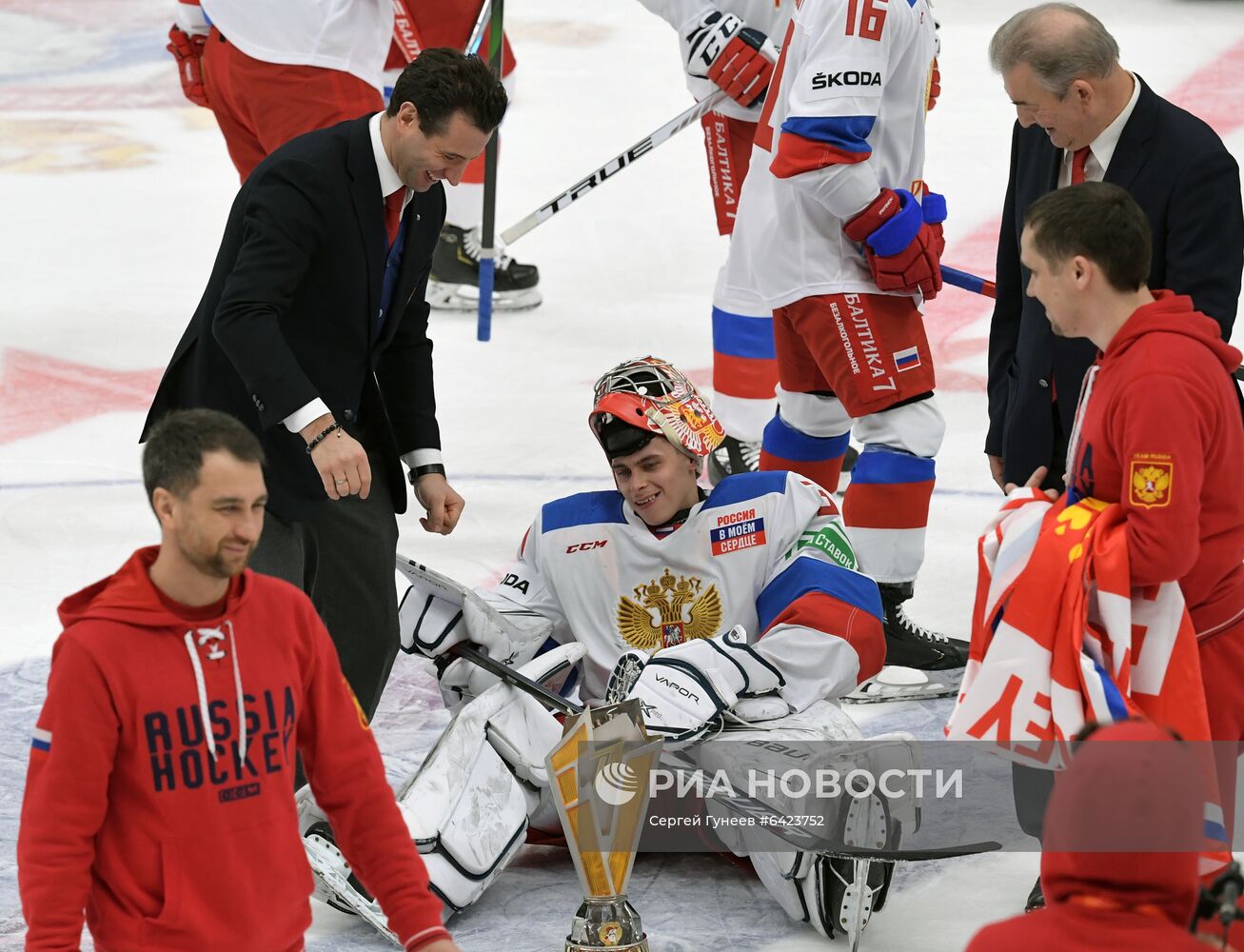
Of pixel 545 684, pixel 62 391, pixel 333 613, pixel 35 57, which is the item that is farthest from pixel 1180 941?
pixel 35 57

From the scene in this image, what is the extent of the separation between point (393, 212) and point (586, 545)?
0.62 meters

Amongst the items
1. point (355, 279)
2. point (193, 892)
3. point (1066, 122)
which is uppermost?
point (1066, 122)

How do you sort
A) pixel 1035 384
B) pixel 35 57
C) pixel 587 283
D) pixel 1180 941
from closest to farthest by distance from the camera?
pixel 1180 941 < pixel 1035 384 < pixel 587 283 < pixel 35 57

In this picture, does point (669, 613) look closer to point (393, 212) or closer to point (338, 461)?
point (338, 461)

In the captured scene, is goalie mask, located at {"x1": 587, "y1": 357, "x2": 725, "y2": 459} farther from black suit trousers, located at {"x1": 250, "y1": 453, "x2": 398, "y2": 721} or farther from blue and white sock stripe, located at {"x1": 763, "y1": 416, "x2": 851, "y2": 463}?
blue and white sock stripe, located at {"x1": 763, "y1": 416, "x2": 851, "y2": 463}

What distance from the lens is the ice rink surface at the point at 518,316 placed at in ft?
9.65

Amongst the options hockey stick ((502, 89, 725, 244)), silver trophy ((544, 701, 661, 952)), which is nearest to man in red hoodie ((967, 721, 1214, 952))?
silver trophy ((544, 701, 661, 952))

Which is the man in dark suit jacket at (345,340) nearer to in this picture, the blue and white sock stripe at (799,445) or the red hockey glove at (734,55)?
the blue and white sock stripe at (799,445)

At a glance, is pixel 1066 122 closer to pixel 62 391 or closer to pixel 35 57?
pixel 62 391

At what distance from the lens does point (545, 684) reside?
116 inches

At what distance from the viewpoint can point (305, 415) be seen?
2.68 m

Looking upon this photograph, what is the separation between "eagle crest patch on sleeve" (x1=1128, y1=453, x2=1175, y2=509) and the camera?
218 cm

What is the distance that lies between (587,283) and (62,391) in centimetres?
194

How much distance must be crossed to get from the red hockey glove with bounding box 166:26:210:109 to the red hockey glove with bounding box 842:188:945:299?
6.15 feet
